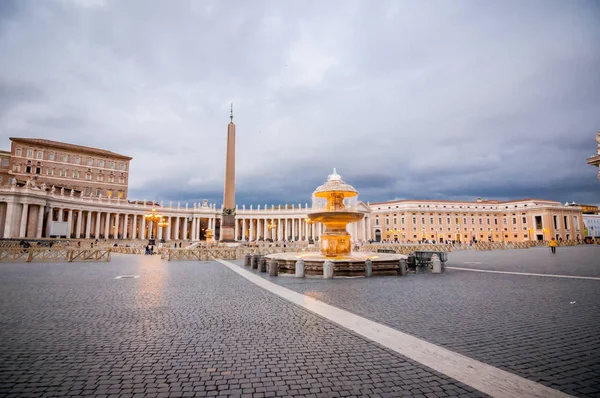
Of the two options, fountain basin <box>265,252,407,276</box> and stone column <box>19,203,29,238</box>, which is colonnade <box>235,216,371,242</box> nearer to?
stone column <box>19,203,29,238</box>

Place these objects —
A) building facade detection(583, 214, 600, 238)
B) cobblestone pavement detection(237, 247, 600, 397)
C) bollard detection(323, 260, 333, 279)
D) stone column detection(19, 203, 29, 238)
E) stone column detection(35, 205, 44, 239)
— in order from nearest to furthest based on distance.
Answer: cobblestone pavement detection(237, 247, 600, 397) < bollard detection(323, 260, 333, 279) < stone column detection(19, 203, 29, 238) < stone column detection(35, 205, 44, 239) < building facade detection(583, 214, 600, 238)

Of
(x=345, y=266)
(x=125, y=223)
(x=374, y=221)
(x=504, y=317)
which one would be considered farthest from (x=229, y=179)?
(x=374, y=221)

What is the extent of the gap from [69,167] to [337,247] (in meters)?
73.0

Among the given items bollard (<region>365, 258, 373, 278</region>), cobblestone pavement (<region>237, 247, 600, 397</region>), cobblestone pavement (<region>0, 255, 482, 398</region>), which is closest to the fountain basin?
bollard (<region>365, 258, 373, 278</region>)

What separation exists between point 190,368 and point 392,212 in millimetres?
103472

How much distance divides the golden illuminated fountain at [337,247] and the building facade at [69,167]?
6222 cm

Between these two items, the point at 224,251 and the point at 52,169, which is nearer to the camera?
the point at 224,251

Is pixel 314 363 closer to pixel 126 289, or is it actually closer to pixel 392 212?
pixel 126 289

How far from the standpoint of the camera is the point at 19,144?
63.6 meters

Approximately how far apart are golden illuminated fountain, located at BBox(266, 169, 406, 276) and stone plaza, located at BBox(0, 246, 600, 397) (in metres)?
5.56

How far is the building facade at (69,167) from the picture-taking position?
208ft

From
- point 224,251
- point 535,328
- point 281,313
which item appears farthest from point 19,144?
point 535,328

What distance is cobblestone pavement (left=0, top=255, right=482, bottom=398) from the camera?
12.9 feet

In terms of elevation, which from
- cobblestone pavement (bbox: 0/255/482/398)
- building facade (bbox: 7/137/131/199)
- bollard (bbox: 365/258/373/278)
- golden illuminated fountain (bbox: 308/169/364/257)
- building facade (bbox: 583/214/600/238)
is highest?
building facade (bbox: 7/137/131/199)
